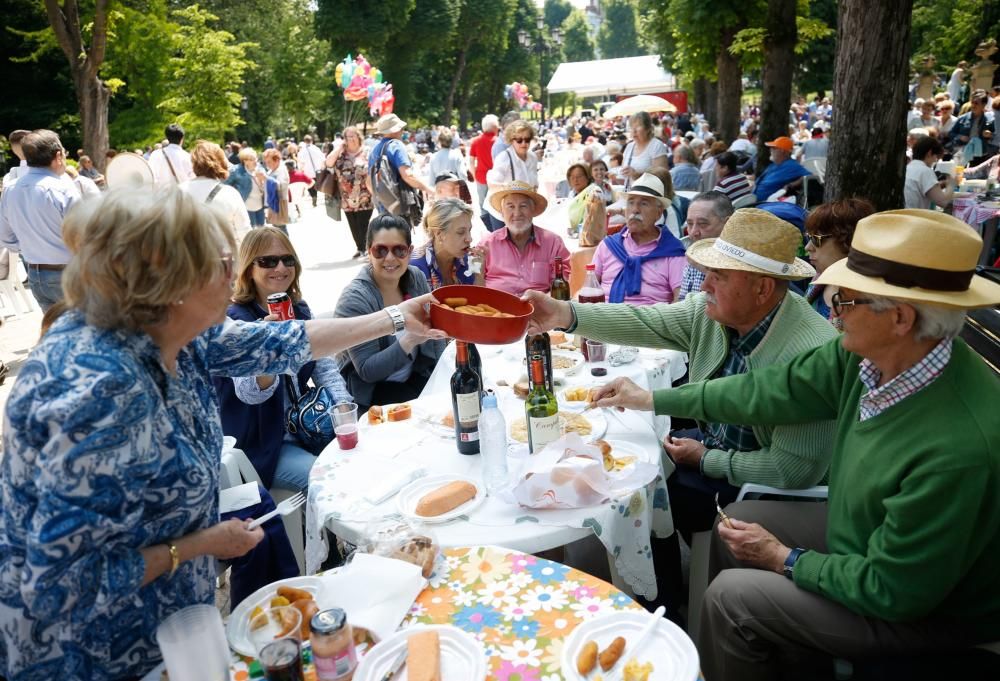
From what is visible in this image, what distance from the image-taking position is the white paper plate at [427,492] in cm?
220

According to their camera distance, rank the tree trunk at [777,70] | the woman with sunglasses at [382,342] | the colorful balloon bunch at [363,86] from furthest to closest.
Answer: the colorful balloon bunch at [363,86]
the tree trunk at [777,70]
the woman with sunglasses at [382,342]

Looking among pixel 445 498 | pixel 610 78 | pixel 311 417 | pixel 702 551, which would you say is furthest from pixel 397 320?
pixel 610 78

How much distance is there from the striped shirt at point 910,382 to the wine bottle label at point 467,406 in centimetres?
131

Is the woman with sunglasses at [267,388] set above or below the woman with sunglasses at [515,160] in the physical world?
below

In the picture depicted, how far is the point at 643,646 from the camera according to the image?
1584 millimetres

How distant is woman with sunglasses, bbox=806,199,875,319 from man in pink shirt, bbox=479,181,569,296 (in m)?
1.74

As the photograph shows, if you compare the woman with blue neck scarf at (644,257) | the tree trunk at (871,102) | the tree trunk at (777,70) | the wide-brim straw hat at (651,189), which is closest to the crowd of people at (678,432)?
the woman with blue neck scarf at (644,257)

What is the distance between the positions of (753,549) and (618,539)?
431 mm

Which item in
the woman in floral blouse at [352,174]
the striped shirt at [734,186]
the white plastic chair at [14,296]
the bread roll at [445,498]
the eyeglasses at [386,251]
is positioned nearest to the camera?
the bread roll at [445,498]

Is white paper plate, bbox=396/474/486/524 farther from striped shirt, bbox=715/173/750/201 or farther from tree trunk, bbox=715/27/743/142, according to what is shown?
tree trunk, bbox=715/27/743/142

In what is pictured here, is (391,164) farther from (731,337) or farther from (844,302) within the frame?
(844,302)

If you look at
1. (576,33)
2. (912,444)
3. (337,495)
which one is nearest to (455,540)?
(337,495)

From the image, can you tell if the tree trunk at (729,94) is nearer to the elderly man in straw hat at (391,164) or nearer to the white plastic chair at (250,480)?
the elderly man in straw hat at (391,164)

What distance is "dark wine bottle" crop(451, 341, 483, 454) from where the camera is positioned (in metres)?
2.58
